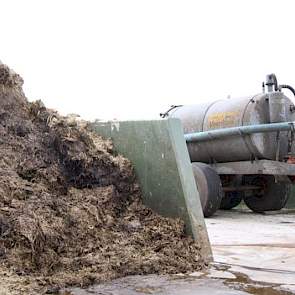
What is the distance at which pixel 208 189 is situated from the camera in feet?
31.9

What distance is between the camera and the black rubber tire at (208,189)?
31.8 ft

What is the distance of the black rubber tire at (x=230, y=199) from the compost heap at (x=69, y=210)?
597 cm

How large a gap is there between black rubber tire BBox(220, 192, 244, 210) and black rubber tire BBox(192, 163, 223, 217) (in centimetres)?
159

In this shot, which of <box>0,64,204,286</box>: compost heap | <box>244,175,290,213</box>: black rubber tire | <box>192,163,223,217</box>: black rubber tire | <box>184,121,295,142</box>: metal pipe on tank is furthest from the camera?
<box>244,175,290,213</box>: black rubber tire

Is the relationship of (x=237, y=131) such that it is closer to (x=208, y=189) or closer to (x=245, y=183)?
(x=208, y=189)

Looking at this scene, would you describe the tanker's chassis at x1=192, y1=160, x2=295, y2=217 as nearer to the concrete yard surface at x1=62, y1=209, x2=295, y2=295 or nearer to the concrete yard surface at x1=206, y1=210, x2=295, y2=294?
the concrete yard surface at x1=206, y1=210, x2=295, y2=294

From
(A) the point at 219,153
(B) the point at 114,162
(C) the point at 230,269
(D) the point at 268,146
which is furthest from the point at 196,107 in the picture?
(C) the point at 230,269

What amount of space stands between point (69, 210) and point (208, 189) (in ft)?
16.8

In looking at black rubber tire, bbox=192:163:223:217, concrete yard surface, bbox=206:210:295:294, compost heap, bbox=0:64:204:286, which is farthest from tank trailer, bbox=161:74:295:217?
compost heap, bbox=0:64:204:286

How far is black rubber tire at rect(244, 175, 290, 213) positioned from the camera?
36.0ft

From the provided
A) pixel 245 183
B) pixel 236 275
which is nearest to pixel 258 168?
pixel 245 183

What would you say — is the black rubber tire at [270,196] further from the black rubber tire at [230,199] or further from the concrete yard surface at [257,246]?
the concrete yard surface at [257,246]

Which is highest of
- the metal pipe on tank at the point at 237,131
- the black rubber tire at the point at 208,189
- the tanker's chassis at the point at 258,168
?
the metal pipe on tank at the point at 237,131

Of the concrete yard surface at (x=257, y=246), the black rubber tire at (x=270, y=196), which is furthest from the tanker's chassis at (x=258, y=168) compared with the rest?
the black rubber tire at (x=270, y=196)
